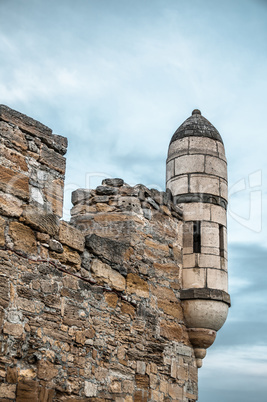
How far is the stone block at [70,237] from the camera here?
6.27 meters

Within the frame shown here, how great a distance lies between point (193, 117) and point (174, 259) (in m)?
2.51

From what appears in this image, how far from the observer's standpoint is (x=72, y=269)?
6.35 meters

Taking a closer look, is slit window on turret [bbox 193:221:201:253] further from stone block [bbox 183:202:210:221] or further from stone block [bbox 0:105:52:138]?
stone block [bbox 0:105:52:138]

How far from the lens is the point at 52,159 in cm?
Result: 645

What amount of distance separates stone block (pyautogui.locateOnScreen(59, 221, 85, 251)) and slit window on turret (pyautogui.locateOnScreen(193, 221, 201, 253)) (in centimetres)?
242

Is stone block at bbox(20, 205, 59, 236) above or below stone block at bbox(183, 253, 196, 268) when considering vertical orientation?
below

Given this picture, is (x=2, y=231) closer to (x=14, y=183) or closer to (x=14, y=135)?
(x=14, y=183)

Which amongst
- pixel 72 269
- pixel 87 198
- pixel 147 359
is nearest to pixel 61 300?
pixel 72 269

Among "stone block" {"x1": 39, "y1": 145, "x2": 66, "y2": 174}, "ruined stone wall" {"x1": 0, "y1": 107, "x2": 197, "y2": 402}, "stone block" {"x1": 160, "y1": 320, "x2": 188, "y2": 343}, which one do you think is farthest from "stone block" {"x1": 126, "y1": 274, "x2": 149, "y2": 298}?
"stone block" {"x1": 39, "y1": 145, "x2": 66, "y2": 174}

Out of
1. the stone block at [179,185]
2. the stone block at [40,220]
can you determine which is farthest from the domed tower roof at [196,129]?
the stone block at [40,220]

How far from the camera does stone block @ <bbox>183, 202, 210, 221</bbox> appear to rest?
28.2 feet

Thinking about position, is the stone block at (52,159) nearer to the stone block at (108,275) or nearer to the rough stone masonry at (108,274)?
the rough stone masonry at (108,274)

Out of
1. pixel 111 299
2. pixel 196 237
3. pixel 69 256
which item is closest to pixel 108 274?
pixel 111 299

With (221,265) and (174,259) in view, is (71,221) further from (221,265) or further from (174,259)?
(221,265)
